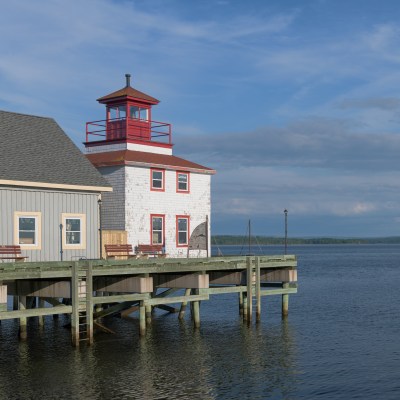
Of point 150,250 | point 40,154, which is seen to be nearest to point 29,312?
point 40,154

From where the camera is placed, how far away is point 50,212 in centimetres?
2964

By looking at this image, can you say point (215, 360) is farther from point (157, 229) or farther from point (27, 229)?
point (157, 229)

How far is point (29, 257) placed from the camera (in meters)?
28.9

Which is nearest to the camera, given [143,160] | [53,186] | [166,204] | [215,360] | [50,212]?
[215,360]

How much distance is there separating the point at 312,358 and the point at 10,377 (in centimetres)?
993

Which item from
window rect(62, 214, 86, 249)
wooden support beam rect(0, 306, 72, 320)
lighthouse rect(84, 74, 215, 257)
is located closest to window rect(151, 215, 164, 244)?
lighthouse rect(84, 74, 215, 257)

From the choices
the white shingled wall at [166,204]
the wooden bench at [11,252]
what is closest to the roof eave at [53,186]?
the wooden bench at [11,252]

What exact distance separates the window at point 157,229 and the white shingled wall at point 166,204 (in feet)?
0.83

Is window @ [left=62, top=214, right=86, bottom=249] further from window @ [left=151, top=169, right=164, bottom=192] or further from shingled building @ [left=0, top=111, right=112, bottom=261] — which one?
window @ [left=151, top=169, right=164, bottom=192]

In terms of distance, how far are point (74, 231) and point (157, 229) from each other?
275 inches

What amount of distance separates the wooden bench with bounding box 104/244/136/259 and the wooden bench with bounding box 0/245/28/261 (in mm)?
4988

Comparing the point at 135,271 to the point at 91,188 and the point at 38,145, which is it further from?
the point at 38,145

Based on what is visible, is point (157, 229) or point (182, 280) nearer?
point (182, 280)

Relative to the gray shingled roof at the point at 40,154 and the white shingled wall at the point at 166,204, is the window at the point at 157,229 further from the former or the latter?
the gray shingled roof at the point at 40,154
